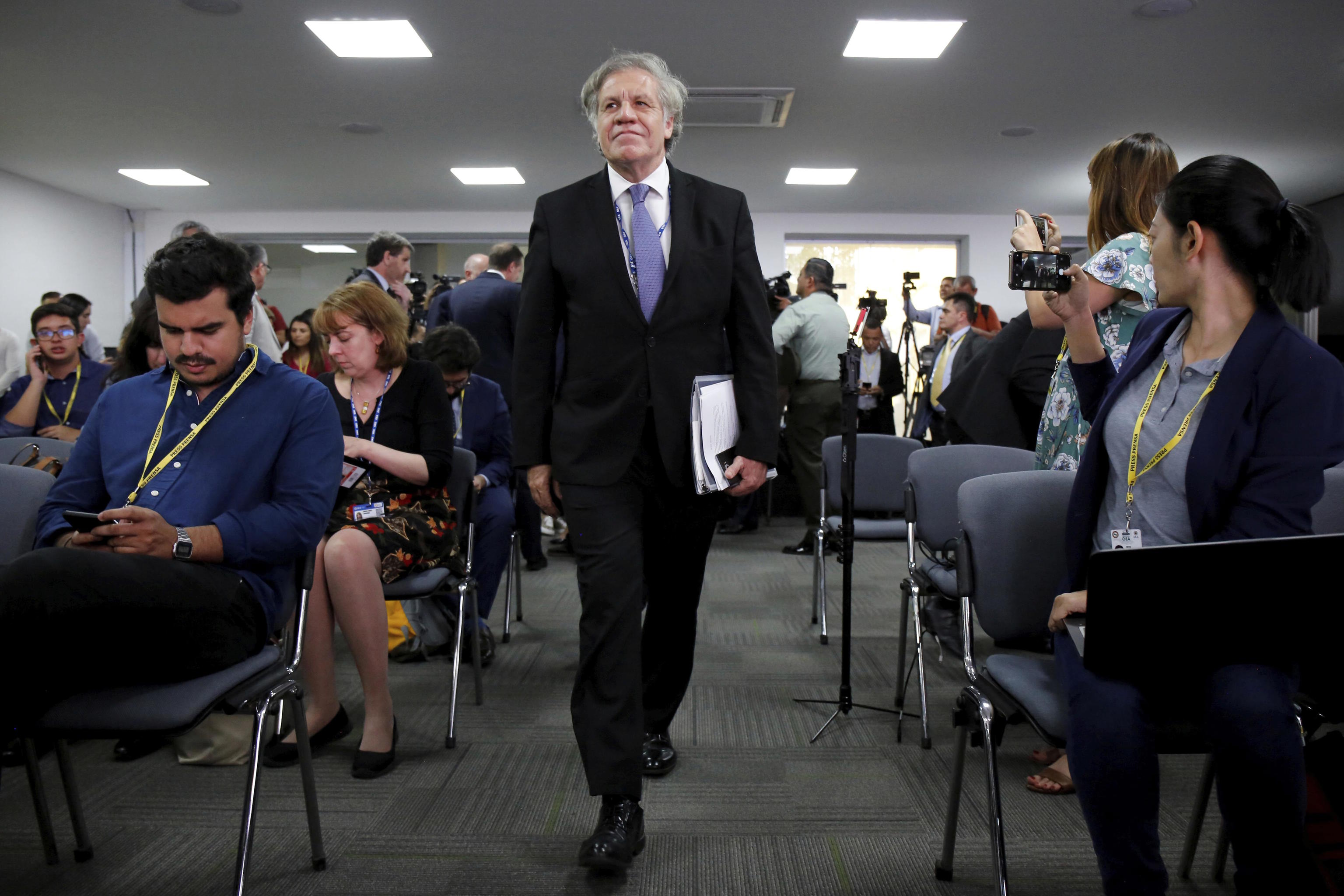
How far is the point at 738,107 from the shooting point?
6.63 meters

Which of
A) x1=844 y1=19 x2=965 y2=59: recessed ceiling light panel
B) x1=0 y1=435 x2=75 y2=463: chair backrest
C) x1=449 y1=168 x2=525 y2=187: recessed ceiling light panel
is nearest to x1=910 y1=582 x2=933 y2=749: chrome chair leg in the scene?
x1=0 y1=435 x2=75 y2=463: chair backrest

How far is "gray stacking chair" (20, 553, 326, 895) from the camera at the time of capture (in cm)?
141

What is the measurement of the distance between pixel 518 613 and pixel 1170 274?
2.92m

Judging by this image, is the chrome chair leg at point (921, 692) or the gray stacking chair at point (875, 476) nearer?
the chrome chair leg at point (921, 692)

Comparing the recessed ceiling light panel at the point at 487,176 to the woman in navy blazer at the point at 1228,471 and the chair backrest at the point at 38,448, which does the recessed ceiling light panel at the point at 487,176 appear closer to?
the chair backrest at the point at 38,448

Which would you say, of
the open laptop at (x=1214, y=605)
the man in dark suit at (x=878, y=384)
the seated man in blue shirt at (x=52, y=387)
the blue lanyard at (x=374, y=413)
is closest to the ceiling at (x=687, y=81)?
the man in dark suit at (x=878, y=384)

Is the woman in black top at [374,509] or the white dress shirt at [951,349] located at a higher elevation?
the white dress shirt at [951,349]

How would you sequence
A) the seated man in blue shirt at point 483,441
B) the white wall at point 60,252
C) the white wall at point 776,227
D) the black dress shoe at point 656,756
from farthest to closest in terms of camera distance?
the white wall at point 776,227, the white wall at point 60,252, the seated man in blue shirt at point 483,441, the black dress shoe at point 656,756

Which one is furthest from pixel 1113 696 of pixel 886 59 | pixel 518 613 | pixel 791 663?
pixel 886 59

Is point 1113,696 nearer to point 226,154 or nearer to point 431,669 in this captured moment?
point 431,669

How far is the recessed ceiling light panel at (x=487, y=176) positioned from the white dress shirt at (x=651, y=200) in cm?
724

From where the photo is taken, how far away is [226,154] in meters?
8.14

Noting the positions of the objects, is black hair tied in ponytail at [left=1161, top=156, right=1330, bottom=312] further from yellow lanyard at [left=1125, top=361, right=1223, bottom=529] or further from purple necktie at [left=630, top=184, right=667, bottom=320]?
purple necktie at [left=630, top=184, right=667, bottom=320]

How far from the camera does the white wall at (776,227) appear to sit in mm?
10891
